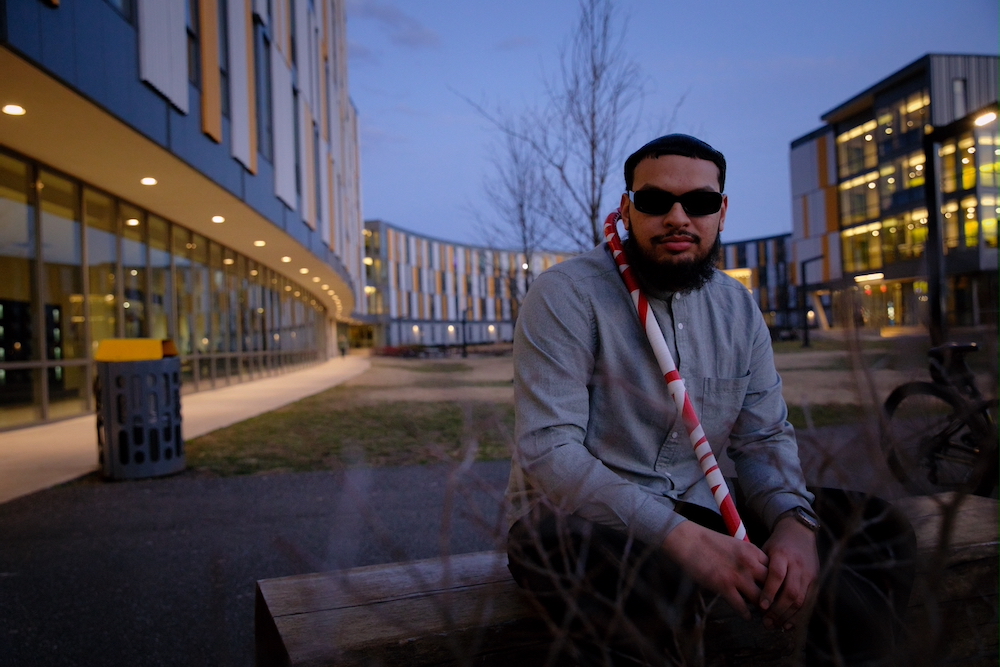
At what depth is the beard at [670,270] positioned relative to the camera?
6.35 feet

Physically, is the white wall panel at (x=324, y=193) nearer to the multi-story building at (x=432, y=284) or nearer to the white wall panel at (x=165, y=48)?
the white wall panel at (x=165, y=48)

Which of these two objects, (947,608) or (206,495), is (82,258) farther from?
(947,608)

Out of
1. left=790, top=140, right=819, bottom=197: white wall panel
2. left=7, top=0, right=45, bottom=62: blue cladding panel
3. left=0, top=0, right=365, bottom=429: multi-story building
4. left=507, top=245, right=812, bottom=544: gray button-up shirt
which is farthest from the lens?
left=790, top=140, right=819, bottom=197: white wall panel

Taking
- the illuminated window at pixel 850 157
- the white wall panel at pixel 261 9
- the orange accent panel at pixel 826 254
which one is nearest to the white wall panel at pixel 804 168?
the orange accent panel at pixel 826 254

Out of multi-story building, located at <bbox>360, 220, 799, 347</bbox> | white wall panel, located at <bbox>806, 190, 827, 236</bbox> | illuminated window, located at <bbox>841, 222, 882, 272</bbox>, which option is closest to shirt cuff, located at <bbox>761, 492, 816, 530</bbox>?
illuminated window, located at <bbox>841, 222, 882, 272</bbox>

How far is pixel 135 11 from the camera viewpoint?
25.5 feet

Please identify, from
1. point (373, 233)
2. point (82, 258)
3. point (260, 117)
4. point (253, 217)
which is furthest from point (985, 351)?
point (373, 233)

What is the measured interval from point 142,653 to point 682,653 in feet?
8.54

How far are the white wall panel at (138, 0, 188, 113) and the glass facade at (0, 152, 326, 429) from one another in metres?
2.43

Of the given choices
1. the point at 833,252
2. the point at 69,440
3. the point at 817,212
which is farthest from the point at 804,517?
the point at 817,212

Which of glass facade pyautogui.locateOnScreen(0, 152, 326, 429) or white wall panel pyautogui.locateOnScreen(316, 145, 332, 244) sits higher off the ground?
white wall panel pyautogui.locateOnScreen(316, 145, 332, 244)

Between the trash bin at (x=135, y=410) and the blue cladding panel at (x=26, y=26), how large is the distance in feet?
7.82

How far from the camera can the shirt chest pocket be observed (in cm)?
197

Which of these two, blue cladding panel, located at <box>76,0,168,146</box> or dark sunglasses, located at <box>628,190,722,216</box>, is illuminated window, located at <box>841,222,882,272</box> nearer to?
blue cladding panel, located at <box>76,0,168,146</box>
